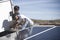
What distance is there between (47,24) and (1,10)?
13.5ft

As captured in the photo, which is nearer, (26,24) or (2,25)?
(2,25)

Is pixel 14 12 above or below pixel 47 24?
Answer: above

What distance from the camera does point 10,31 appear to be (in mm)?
3383

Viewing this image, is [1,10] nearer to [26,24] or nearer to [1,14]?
[1,14]

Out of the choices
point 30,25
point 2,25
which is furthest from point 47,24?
point 2,25

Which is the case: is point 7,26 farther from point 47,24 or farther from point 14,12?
point 47,24

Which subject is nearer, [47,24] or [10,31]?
[10,31]

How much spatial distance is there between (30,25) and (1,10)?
655mm

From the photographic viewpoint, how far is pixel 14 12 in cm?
342

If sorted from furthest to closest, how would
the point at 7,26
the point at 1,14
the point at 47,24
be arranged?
the point at 47,24 < the point at 7,26 < the point at 1,14

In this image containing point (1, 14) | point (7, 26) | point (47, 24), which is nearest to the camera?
point (1, 14)

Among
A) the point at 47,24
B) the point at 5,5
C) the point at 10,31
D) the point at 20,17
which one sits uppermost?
the point at 5,5

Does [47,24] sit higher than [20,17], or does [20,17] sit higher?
[20,17]

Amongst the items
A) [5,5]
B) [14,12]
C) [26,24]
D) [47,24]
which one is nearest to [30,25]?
[26,24]
